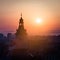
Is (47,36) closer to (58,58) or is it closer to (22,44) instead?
(22,44)

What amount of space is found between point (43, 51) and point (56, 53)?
5.03ft

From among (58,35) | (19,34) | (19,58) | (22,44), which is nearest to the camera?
(19,58)

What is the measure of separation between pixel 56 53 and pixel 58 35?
27.7 m

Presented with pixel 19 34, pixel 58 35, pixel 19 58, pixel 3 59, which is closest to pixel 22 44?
pixel 19 34

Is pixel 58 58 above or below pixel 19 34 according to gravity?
below

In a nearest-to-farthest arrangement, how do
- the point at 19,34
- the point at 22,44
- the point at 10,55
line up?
the point at 10,55 → the point at 22,44 → the point at 19,34

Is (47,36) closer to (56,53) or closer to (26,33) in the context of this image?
(26,33)

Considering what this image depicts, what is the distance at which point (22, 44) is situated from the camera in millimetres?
47312

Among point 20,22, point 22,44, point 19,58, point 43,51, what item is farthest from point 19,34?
point 19,58

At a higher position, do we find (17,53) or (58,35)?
(58,35)

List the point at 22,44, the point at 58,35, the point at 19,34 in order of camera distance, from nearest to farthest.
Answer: the point at 22,44, the point at 19,34, the point at 58,35

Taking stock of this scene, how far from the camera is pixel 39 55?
36.8 m

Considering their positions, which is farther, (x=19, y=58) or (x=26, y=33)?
(x=26, y=33)

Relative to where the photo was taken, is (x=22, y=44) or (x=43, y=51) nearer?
(x=43, y=51)
